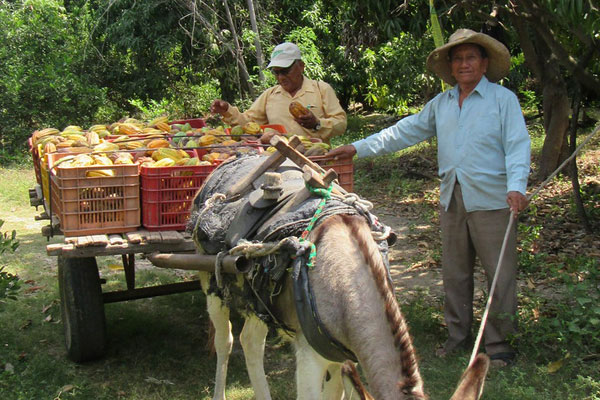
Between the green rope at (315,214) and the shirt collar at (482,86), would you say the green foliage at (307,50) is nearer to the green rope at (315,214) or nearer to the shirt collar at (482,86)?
the shirt collar at (482,86)

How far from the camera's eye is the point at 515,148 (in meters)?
4.18

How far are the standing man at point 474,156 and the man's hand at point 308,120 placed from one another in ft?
2.30

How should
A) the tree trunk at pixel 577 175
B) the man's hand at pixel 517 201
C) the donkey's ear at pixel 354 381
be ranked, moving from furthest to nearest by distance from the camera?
the tree trunk at pixel 577 175 < the man's hand at pixel 517 201 < the donkey's ear at pixel 354 381

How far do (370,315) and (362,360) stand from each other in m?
0.19

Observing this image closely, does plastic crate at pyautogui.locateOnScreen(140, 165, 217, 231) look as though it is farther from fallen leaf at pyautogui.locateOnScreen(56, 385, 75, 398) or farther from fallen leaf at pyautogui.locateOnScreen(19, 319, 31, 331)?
fallen leaf at pyautogui.locateOnScreen(19, 319, 31, 331)

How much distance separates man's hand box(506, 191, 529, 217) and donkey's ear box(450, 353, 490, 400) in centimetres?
190

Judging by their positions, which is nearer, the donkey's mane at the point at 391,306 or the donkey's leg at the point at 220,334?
the donkey's mane at the point at 391,306

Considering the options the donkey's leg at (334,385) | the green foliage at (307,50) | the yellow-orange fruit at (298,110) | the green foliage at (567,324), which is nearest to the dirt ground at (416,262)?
the green foliage at (567,324)

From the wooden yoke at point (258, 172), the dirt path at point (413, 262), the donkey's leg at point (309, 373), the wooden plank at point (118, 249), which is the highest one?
the wooden yoke at point (258, 172)

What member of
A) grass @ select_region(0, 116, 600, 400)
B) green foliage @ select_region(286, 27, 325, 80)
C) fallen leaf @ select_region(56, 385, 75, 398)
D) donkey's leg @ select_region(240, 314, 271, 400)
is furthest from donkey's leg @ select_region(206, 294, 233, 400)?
green foliage @ select_region(286, 27, 325, 80)

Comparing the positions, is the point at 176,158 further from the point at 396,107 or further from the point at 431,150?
the point at 396,107

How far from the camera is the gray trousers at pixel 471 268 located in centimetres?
444

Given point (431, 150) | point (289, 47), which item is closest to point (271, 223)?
point (289, 47)

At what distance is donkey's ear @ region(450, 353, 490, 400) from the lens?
216cm
